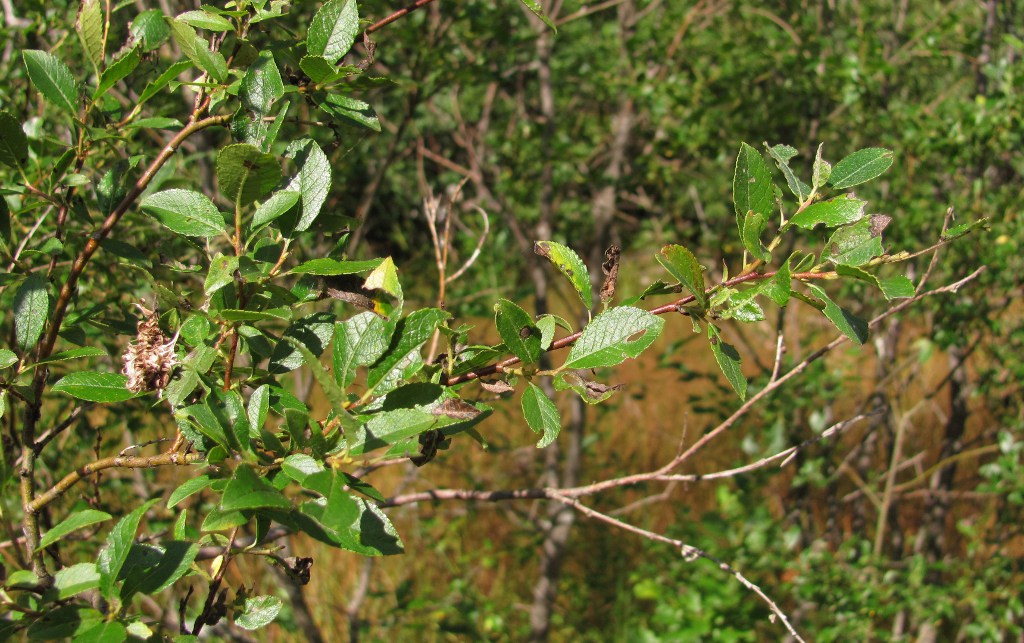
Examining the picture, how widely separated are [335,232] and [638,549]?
2592mm

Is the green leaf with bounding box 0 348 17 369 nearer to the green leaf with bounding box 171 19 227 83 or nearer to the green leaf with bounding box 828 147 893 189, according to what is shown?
the green leaf with bounding box 171 19 227 83

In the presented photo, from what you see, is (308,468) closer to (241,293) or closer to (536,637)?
(241,293)

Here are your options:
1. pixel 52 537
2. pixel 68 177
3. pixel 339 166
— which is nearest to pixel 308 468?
pixel 52 537

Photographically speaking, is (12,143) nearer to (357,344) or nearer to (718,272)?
(357,344)

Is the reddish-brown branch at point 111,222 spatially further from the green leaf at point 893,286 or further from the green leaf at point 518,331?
the green leaf at point 893,286

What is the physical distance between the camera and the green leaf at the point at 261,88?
2.08ft

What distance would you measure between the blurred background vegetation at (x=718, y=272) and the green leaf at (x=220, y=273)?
876 mm

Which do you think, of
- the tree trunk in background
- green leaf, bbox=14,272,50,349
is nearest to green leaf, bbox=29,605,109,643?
green leaf, bbox=14,272,50,349

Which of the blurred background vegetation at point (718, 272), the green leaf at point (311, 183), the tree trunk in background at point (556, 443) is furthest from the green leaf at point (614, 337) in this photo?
the tree trunk in background at point (556, 443)

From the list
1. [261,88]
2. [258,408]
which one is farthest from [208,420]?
[261,88]

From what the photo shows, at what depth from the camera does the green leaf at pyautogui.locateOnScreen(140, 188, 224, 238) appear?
62 centimetres

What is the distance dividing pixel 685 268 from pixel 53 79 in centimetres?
53

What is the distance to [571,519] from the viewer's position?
2127mm

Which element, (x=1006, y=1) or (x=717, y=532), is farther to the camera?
(x=1006, y=1)
